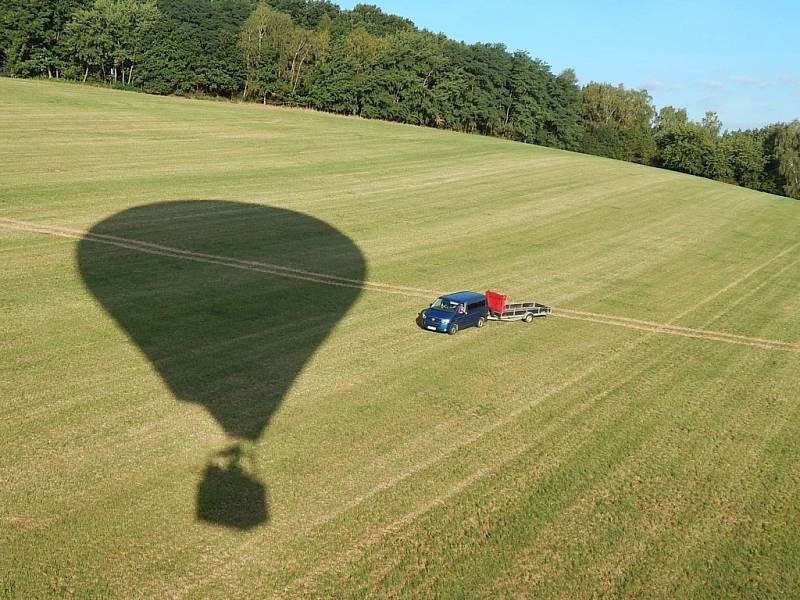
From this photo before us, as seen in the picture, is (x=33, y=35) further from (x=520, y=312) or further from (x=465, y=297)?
(x=520, y=312)

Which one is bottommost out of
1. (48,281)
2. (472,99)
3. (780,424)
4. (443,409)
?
(48,281)

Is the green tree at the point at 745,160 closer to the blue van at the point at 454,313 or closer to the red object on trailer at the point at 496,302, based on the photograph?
the red object on trailer at the point at 496,302

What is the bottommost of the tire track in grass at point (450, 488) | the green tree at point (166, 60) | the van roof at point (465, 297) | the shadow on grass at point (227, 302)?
the shadow on grass at point (227, 302)

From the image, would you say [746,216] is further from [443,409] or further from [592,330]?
[443,409]

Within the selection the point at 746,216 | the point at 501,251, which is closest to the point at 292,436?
the point at 501,251

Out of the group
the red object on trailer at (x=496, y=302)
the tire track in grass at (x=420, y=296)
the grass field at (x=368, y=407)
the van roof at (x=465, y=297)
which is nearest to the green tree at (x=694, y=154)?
the grass field at (x=368, y=407)

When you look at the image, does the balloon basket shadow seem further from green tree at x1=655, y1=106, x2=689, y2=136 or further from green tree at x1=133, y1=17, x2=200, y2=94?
green tree at x1=655, y1=106, x2=689, y2=136
